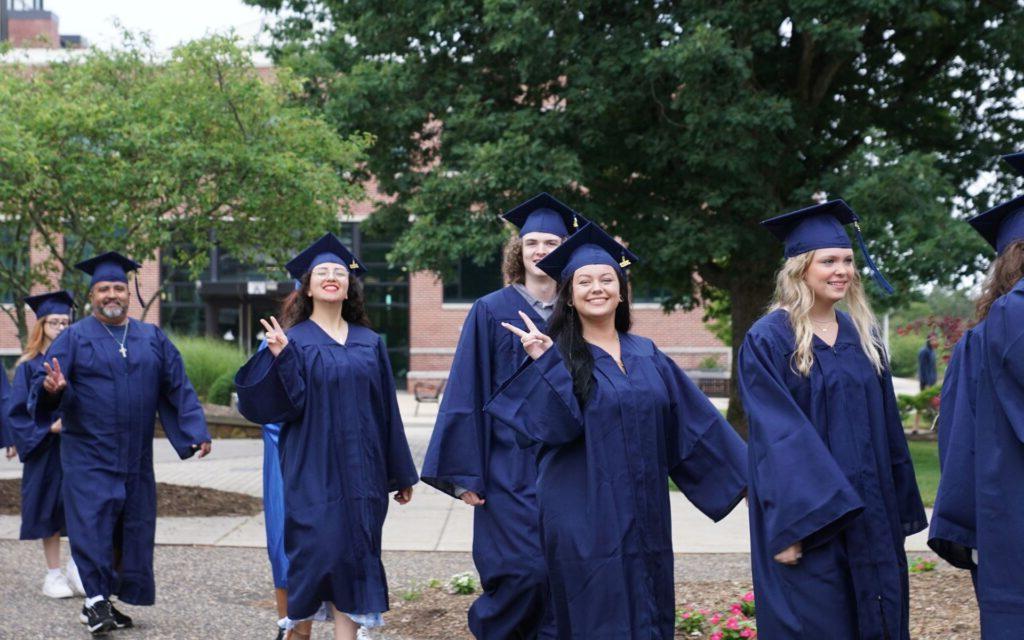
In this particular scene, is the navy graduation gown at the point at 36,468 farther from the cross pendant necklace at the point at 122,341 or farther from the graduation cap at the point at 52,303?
the cross pendant necklace at the point at 122,341

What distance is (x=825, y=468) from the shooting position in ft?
14.6

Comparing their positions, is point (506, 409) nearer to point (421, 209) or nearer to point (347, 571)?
point (347, 571)

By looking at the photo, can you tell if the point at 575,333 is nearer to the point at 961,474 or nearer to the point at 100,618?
the point at 961,474

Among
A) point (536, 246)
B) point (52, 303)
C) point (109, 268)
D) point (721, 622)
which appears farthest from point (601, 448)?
point (52, 303)

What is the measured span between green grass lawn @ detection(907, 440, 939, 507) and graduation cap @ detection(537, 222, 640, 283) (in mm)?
7041

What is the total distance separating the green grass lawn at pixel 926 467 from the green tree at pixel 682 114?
210 cm

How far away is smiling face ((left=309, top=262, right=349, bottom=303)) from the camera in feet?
20.3

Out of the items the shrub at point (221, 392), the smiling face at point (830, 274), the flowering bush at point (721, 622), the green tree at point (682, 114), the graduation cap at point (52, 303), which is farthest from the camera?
the shrub at point (221, 392)

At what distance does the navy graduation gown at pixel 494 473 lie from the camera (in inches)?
208

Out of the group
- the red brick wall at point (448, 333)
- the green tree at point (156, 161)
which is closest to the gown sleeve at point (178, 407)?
the green tree at point (156, 161)

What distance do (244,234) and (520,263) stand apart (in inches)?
258

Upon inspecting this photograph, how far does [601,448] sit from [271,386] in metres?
1.95

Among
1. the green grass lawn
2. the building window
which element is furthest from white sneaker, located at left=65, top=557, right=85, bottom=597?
the building window

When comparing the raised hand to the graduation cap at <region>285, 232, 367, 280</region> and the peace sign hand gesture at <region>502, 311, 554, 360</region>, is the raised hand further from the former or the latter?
the peace sign hand gesture at <region>502, 311, 554, 360</region>
